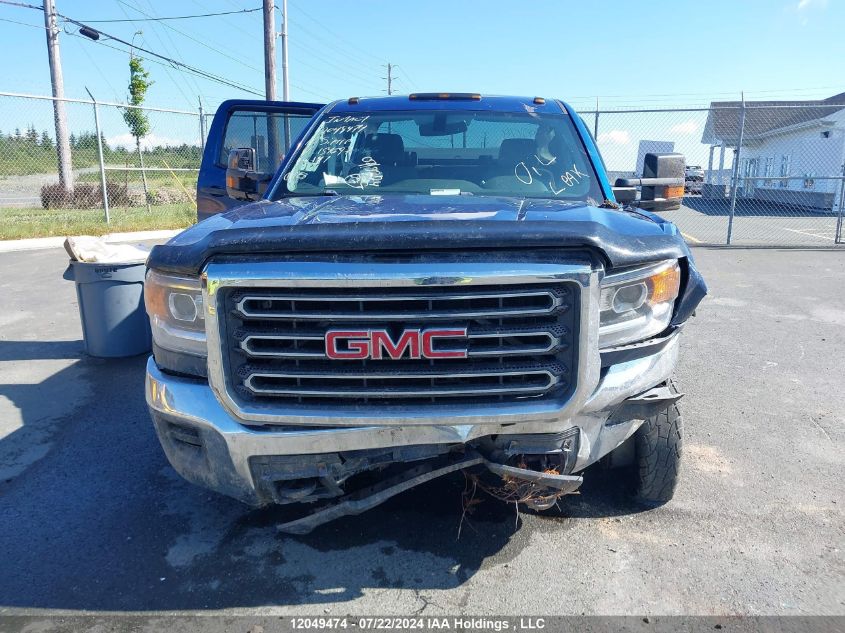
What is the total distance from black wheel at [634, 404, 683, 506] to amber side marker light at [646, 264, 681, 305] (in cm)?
65

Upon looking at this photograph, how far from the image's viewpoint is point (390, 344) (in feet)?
7.66

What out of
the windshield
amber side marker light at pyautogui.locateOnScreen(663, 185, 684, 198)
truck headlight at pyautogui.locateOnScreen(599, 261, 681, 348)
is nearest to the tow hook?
truck headlight at pyautogui.locateOnScreen(599, 261, 681, 348)

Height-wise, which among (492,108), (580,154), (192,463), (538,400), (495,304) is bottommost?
(192,463)

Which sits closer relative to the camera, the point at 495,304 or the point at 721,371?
the point at 495,304

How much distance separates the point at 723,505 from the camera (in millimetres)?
3295

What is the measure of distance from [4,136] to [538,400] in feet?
50.0

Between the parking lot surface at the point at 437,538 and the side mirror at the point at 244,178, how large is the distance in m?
1.66

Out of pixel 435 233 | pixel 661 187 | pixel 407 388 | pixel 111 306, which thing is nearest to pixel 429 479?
pixel 407 388

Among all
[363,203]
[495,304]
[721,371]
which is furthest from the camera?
[721,371]

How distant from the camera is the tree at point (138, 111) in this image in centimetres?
1678

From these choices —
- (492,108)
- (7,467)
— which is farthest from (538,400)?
(7,467)

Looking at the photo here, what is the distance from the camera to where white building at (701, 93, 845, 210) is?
24.7 m

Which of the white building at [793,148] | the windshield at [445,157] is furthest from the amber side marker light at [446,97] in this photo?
the white building at [793,148]

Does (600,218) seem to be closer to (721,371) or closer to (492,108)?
(492,108)
